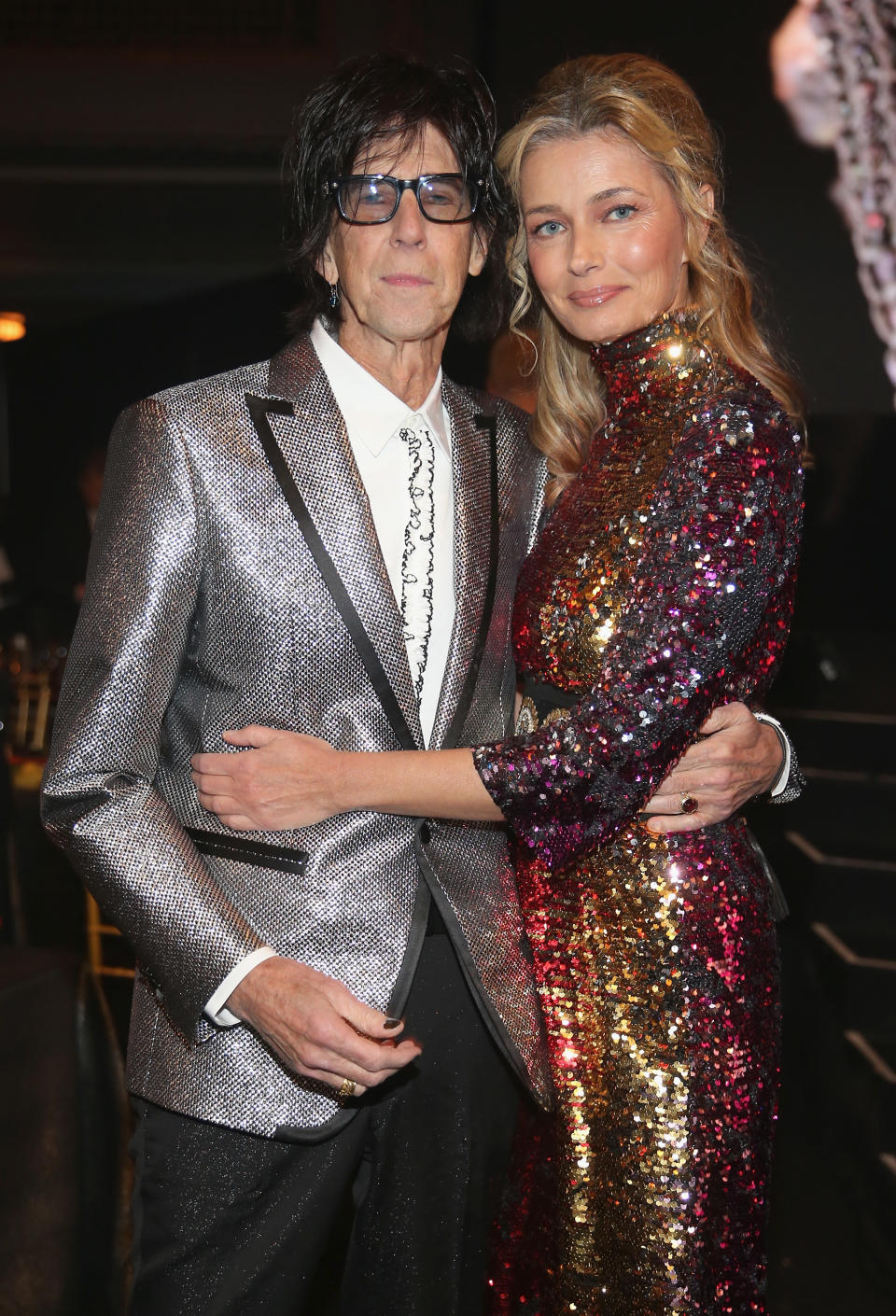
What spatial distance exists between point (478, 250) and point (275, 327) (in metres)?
5.31

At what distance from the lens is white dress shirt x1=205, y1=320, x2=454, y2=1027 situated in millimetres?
1663

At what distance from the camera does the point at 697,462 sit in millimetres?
1591

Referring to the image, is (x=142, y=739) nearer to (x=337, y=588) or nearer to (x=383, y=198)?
(x=337, y=588)

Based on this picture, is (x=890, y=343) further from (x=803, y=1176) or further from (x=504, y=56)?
(x=803, y=1176)

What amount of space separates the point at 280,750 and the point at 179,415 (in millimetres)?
410

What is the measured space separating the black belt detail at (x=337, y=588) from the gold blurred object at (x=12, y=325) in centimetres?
665

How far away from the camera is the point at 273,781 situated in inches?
58.7

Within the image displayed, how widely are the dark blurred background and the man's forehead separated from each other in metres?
2.72

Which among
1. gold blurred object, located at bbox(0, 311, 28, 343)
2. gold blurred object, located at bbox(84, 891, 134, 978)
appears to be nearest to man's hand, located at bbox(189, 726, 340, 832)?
gold blurred object, located at bbox(84, 891, 134, 978)

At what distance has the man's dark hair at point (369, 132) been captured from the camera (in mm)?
1714

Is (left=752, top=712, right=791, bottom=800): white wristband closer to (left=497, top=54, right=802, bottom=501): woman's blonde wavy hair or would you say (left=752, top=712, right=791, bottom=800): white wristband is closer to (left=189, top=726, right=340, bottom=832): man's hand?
(left=497, top=54, right=802, bottom=501): woman's blonde wavy hair

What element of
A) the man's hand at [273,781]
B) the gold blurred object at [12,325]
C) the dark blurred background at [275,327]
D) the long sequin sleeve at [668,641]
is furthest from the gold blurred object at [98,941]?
the gold blurred object at [12,325]

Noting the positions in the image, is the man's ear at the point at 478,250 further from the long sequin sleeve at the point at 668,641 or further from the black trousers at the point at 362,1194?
the black trousers at the point at 362,1194

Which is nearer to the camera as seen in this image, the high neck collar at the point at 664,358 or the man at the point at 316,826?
the man at the point at 316,826
